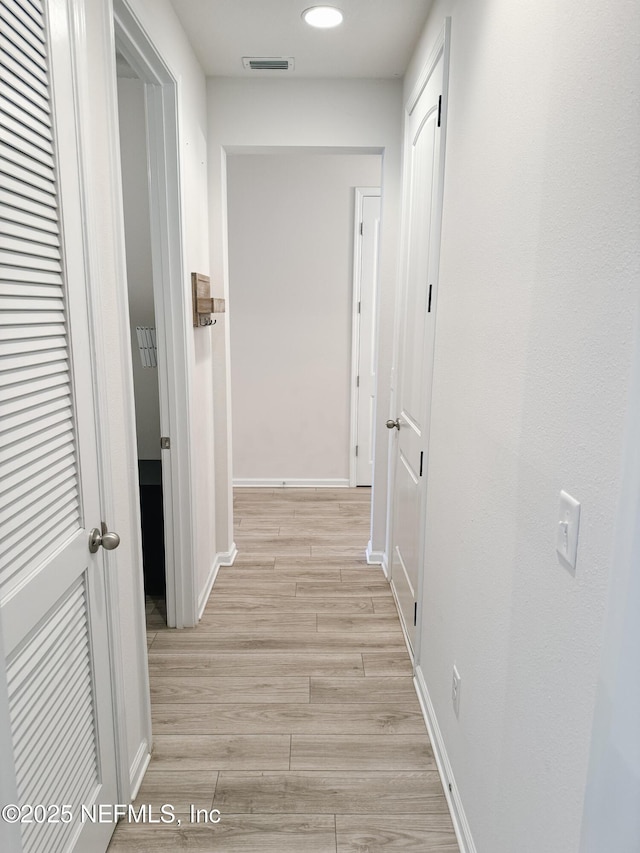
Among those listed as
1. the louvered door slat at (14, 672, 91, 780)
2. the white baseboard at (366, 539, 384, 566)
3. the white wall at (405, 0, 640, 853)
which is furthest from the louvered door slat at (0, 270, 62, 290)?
the white baseboard at (366, 539, 384, 566)

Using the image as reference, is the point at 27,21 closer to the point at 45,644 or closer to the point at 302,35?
the point at 45,644

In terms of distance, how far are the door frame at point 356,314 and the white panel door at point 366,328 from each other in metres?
0.02

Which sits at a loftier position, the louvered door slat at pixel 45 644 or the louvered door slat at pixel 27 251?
the louvered door slat at pixel 27 251

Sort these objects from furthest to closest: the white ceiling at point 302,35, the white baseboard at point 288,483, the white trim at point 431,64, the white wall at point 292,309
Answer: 1. the white baseboard at point 288,483
2. the white wall at point 292,309
3. the white ceiling at point 302,35
4. the white trim at point 431,64

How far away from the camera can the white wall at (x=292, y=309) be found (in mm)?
4309

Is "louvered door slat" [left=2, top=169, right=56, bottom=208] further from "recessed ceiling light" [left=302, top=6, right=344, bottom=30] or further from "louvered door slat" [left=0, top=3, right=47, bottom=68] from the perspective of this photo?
"recessed ceiling light" [left=302, top=6, right=344, bottom=30]

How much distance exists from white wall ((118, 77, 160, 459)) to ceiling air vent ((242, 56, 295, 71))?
1.82 feet

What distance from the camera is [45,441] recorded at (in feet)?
3.87

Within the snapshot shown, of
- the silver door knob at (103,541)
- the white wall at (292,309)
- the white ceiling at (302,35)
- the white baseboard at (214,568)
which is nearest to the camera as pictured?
the silver door knob at (103,541)

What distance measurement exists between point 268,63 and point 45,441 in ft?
7.69

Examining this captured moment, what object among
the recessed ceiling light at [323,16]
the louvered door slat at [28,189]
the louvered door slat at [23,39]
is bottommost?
the louvered door slat at [28,189]


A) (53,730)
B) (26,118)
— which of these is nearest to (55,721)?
(53,730)

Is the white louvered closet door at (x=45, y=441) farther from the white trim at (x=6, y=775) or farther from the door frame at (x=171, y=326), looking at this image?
the door frame at (x=171, y=326)

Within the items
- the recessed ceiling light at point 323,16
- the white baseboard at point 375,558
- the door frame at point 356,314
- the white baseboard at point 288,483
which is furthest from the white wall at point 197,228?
the door frame at point 356,314
